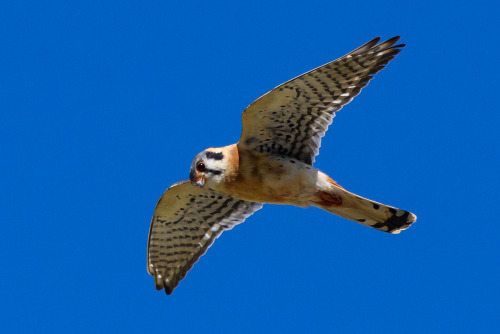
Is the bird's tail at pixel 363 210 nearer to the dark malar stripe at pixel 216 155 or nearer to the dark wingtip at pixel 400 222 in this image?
the dark wingtip at pixel 400 222

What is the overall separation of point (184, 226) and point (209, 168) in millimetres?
1746

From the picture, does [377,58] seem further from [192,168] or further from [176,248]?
[176,248]

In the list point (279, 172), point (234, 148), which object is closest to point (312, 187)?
point (279, 172)

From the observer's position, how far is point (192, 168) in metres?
8.89

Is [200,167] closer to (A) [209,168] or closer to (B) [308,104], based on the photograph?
(A) [209,168]

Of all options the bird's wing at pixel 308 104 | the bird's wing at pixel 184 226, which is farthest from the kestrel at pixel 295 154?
the bird's wing at pixel 184 226

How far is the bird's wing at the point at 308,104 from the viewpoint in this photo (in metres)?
8.20

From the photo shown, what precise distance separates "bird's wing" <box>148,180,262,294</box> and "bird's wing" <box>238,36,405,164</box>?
4.32 ft

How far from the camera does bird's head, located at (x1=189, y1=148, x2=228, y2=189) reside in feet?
28.8

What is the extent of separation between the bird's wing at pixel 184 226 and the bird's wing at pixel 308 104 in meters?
1.32

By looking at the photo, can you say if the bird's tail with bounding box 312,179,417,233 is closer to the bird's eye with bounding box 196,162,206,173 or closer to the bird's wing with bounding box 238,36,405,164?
the bird's wing with bounding box 238,36,405,164

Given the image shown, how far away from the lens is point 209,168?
8789 millimetres

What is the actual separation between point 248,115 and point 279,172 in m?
0.76

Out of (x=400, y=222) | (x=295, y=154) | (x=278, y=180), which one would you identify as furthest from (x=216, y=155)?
(x=400, y=222)
